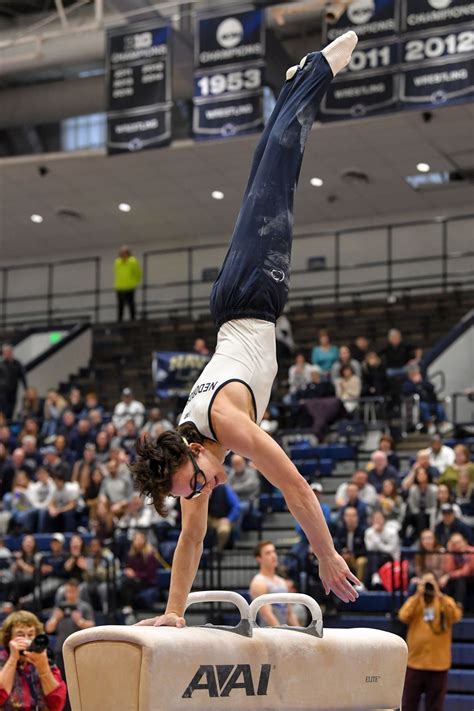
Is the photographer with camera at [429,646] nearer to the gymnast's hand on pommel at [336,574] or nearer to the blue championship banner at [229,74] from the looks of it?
the gymnast's hand on pommel at [336,574]

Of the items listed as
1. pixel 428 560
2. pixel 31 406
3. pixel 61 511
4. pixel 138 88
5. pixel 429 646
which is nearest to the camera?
pixel 429 646

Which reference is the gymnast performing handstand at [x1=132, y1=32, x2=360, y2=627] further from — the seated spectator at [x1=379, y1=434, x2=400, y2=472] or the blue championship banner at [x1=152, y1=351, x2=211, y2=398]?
the blue championship banner at [x1=152, y1=351, x2=211, y2=398]

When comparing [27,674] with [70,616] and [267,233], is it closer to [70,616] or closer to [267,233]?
[267,233]

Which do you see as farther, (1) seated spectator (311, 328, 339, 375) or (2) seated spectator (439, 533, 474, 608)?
(1) seated spectator (311, 328, 339, 375)

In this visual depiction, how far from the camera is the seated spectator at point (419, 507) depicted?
11742mm

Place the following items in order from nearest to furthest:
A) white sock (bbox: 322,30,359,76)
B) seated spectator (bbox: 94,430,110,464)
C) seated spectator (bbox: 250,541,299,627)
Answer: white sock (bbox: 322,30,359,76) < seated spectator (bbox: 250,541,299,627) < seated spectator (bbox: 94,430,110,464)

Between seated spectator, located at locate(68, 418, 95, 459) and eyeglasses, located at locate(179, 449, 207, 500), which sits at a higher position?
seated spectator, located at locate(68, 418, 95, 459)

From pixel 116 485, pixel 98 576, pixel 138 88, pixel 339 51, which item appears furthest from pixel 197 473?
pixel 138 88

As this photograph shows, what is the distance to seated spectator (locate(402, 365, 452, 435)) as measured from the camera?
14.8m

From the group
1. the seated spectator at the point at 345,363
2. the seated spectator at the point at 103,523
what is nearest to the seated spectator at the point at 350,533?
the seated spectator at the point at 103,523

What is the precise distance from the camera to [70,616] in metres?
11.0

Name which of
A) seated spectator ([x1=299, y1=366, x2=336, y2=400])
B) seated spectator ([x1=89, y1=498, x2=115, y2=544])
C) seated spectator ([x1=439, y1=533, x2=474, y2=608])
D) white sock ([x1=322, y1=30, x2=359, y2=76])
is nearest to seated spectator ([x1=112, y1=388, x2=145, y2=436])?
seated spectator ([x1=299, y1=366, x2=336, y2=400])

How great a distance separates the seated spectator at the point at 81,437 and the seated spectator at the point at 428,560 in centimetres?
656

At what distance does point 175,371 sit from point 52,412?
1959 millimetres
